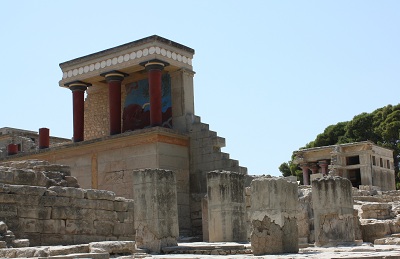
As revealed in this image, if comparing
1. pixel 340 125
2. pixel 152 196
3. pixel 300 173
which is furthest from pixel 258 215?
pixel 340 125

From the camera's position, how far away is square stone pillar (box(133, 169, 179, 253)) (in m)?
12.8

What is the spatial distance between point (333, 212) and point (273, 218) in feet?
9.87

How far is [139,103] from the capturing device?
78.6 ft

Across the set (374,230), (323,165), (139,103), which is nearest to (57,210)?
(374,230)

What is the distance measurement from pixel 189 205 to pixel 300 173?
1341 inches

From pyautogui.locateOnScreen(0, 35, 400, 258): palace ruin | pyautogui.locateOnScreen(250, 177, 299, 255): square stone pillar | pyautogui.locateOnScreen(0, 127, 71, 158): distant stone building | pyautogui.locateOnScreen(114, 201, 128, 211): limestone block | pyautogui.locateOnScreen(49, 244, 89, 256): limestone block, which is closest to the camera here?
pyautogui.locateOnScreen(49, 244, 89, 256): limestone block

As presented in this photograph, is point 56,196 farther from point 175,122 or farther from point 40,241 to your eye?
point 175,122

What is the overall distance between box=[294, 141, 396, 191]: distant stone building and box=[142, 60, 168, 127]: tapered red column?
59.7ft

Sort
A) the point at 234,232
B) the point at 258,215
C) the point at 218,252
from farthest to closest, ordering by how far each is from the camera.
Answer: the point at 234,232 < the point at 218,252 < the point at 258,215

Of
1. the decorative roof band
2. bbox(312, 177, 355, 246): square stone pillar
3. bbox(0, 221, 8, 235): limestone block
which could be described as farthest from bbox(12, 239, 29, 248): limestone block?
the decorative roof band

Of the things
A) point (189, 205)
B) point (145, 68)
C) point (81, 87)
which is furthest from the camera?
point (81, 87)

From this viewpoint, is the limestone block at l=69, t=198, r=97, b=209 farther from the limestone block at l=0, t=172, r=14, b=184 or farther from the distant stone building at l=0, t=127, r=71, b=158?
the distant stone building at l=0, t=127, r=71, b=158

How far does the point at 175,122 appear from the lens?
2250 cm

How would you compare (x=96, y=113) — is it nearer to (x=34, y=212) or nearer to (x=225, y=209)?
(x=225, y=209)
